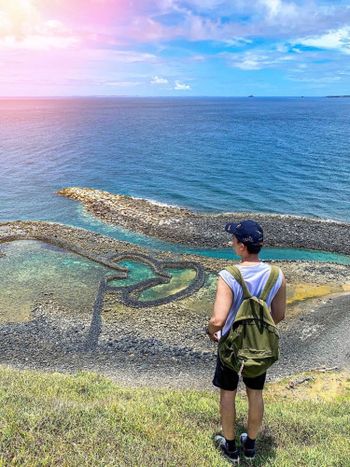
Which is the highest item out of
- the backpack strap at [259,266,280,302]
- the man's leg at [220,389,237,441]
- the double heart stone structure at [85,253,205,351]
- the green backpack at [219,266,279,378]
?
the backpack strap at [259,266,280,302]

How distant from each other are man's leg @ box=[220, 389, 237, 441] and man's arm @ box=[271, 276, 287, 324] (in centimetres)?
161

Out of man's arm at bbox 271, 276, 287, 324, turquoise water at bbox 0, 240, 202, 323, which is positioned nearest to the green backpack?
man's arm at bbox 271, 276, 287, 324

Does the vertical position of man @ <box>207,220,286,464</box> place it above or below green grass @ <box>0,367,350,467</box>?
above

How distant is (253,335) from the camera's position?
619cm

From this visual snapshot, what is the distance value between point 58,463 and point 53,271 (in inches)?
890

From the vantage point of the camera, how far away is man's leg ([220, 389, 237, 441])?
266 inches

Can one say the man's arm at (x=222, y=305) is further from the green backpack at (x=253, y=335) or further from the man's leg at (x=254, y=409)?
the man's leg at (x=254, y=409)

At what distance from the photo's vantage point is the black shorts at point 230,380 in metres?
6.56

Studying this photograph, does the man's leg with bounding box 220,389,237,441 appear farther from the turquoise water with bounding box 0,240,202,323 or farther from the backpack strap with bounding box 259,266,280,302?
the turquoise water with bounding box 0,240,202,323

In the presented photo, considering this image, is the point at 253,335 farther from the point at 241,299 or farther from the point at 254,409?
the point at 254,409

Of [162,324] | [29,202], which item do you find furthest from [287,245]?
[29,202]

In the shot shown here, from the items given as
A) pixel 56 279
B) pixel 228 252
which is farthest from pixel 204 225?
pixel 56 279

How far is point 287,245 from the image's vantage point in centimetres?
3322

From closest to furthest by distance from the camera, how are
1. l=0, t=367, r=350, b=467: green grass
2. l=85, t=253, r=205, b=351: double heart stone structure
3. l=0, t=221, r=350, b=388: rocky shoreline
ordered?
l=0, t=367, r=350, b=467: green grass
l=0, t=221, r=350, b=388: rocky shoreline
l=85, t=253, r=205, b=351: double heart stone structure
